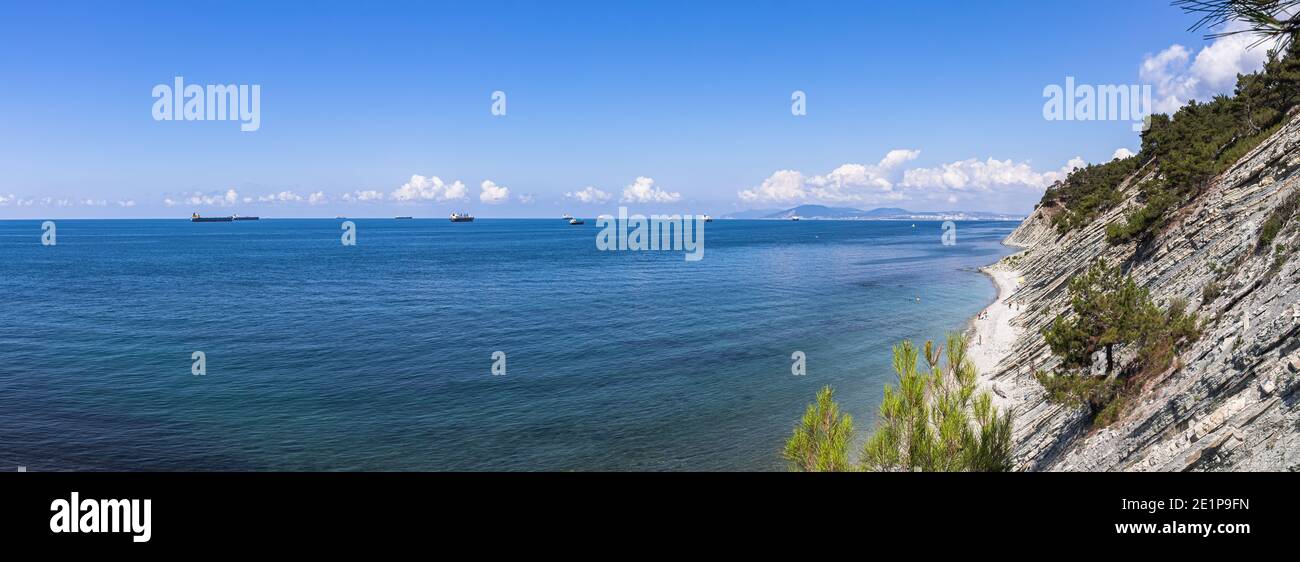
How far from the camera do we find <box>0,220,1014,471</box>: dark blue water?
30.4m

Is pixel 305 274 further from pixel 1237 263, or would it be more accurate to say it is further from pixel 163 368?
pixel 1237 263

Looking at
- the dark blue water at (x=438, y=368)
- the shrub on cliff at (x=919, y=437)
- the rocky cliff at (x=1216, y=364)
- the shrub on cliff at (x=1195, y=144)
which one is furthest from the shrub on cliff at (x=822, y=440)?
the shrub on cliff at (x=1195, y=144)

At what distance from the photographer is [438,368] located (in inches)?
1745

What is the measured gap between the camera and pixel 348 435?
105 ft

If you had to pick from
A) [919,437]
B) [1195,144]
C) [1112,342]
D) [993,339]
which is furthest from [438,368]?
[1195,144]

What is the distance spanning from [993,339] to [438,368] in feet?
126

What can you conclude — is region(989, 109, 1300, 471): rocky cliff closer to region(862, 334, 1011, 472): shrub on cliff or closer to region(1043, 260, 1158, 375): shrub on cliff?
region(1043, 260, 1158, 375): shrub on cliff

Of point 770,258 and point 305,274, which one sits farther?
point 770,258

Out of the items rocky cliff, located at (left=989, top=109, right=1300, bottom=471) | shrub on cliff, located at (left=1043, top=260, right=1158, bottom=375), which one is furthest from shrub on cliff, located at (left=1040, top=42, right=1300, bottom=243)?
shrub on cliff, located at (left=1043, top=260, right=1158, bottom=375)

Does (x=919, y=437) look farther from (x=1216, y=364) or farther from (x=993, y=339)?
(x=993, y=339)

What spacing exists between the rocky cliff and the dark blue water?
10673 millimetres
